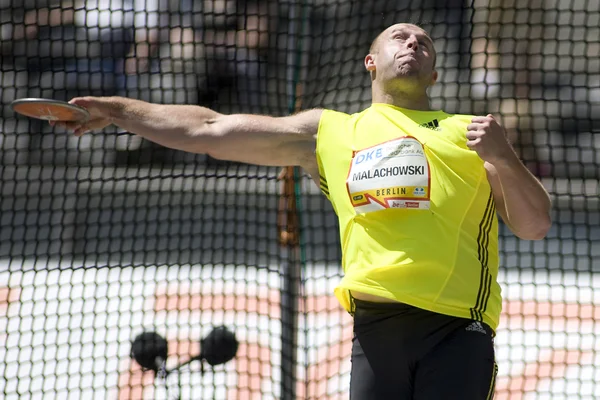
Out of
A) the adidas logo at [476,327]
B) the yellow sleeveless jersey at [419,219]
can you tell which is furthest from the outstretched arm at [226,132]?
the adidas logo at [476,327]

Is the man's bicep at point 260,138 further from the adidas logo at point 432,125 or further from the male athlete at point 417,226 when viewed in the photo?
the adidas logo at point 432,125

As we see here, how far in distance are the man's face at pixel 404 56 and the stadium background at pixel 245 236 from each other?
152 centimetres

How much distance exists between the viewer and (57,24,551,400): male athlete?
264 centimetres

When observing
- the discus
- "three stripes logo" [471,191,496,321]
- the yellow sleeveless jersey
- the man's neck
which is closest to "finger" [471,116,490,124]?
the yellow sleeveless jersey

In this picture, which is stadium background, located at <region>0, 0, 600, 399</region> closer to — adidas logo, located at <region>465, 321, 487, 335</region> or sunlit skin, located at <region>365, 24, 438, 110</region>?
sunlit skin, located at <region>365, 24, 438, 110</region>

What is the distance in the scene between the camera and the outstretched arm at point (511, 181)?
259 centimetres

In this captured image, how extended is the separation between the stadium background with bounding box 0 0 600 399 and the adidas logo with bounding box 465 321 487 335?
79.3 inches

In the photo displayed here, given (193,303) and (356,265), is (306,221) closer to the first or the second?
(193,303)

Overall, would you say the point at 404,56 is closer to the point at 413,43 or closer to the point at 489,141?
the point at 413,43

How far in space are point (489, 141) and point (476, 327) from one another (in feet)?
1.92

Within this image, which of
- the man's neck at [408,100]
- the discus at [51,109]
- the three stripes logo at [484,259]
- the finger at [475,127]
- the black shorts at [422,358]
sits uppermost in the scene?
the man's neck at [408,100]

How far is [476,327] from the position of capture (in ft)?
8.79

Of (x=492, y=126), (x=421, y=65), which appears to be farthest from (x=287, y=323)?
(x=492, y=126)

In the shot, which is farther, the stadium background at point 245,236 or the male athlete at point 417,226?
the stadium background at point 245,236
